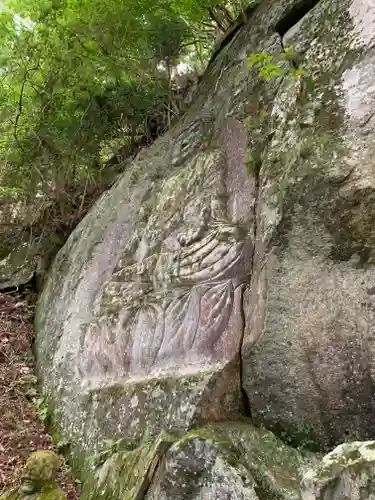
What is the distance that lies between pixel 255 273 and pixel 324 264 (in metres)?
0.76

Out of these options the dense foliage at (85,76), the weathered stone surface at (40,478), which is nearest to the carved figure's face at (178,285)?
the weathered stone surface at (40,478)

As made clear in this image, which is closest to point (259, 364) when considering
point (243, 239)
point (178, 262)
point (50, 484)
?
point (243, 239)

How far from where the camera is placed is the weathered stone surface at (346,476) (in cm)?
246

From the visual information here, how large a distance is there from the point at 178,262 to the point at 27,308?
4.65 metres

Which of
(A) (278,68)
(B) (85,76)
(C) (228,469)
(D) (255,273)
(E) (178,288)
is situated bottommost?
(C) (228,469)

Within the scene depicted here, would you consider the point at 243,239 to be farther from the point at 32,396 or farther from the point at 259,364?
the point at 32,396

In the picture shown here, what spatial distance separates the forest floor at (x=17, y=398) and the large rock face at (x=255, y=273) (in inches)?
12.9

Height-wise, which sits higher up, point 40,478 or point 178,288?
point 178,288

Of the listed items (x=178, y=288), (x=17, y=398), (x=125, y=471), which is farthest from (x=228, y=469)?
(x=17, y=398)

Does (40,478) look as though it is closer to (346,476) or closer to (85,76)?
(346,476)

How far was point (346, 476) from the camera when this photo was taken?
255 cm

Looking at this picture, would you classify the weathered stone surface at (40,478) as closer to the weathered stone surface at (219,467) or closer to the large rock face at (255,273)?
the weathered stone surface at (219,467)

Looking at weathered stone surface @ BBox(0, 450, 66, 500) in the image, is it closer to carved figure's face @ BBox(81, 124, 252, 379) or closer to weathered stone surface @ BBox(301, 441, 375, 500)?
carved figure's face @ BBox(81, 124, 252, 379)

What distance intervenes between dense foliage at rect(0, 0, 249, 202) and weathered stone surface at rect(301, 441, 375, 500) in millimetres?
6990
